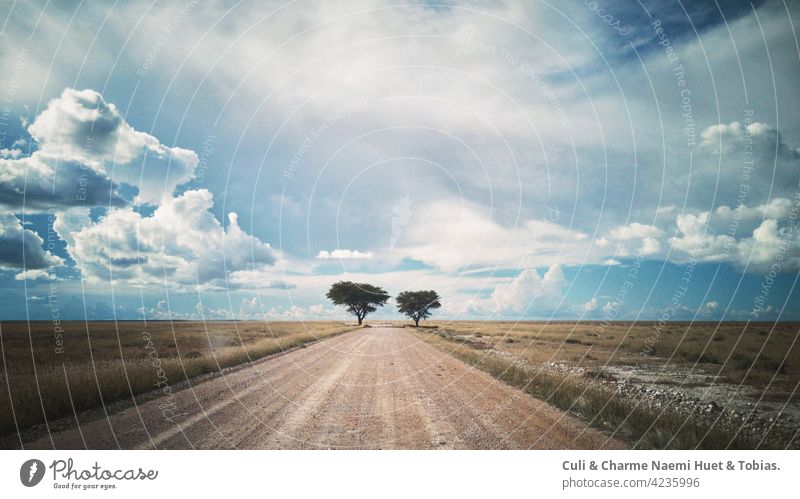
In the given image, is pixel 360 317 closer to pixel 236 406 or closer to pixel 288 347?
pixel 288 347

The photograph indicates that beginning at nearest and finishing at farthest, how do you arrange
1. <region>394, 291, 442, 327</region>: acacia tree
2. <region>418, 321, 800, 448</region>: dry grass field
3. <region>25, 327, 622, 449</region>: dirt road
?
<region>25, 327, 622, 449</region>: dirt road < <region>418, 321, 800, 448</region>: dry grass field < <region>394, 291, 442, 327</region>: acacia tree

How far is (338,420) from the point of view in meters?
9.88

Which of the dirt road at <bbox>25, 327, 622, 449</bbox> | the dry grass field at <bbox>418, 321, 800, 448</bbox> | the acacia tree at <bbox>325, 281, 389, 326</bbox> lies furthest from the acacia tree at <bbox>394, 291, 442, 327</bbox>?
the dirt road at <bbox>25, 327, 622, 449</bbox>

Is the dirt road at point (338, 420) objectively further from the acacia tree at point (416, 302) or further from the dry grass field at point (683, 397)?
the acacia tree at point (416, 302)

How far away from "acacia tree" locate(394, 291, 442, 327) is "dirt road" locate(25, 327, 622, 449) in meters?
72.0

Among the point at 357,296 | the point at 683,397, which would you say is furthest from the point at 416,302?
the point at 683,397

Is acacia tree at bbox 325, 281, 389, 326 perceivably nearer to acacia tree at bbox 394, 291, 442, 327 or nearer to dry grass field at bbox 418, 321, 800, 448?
acacia tree at bbox 394, 291, 442, 327

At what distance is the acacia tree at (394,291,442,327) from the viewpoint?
285 feet

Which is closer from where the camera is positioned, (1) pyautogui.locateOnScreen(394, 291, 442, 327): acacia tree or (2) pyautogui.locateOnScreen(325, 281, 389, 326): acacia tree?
(2) pyautogui.locateOnScreen(325, 281, 389, 326): acacia tree
